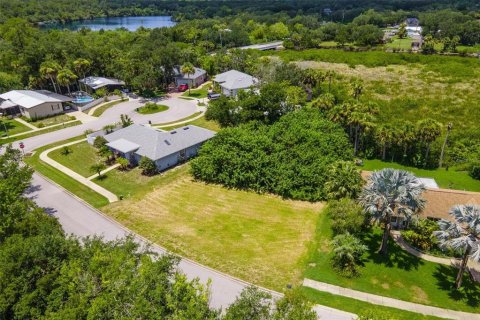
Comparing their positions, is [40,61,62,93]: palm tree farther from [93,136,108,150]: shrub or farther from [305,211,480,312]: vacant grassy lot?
[305,211,480,312]: vacant grassy lot

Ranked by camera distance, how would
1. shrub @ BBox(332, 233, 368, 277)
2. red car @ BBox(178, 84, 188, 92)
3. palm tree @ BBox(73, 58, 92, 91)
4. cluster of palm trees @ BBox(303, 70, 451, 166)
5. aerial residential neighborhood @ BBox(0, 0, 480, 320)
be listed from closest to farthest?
aerial residential neighborhood @ BBox(0, 0, 480, 320) < shrub @ BBox(332, 233, 368, 277) < cluster of palm trees @ BBox(303, 70, 451, 166) < palm tree @ BBox(73, 58, 92, 91) < red car @ BBox(178, 84, 188, 92)

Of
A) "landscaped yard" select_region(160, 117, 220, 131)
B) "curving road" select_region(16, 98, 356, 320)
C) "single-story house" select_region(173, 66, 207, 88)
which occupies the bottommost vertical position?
"curving road" select_region(16, 98, 356, 320)

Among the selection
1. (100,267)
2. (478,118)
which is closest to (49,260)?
(100,267)

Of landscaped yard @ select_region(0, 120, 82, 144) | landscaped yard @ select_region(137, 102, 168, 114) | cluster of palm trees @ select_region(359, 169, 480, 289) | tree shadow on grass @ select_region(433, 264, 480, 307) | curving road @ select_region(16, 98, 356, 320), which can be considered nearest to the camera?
cluster of palm trees @ select_region(359, 169, 480, 289)

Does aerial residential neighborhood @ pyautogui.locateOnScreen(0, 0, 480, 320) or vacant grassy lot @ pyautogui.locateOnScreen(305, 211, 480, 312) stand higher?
aerial residential neighborhood @ pyautogui.locateOnScreen(0, 0, 480, 320)

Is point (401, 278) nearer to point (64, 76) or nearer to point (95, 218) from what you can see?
point (95, 218)

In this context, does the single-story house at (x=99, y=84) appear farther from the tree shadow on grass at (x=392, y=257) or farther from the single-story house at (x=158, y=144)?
the tree shadow on grass at (x=392, y=257)

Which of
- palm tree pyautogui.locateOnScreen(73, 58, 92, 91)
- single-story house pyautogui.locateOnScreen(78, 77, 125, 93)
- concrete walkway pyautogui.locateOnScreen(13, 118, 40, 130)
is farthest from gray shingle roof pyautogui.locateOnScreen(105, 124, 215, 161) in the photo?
palm tree pyautogui.locateOnScreen(73, 58, 92, 91)
